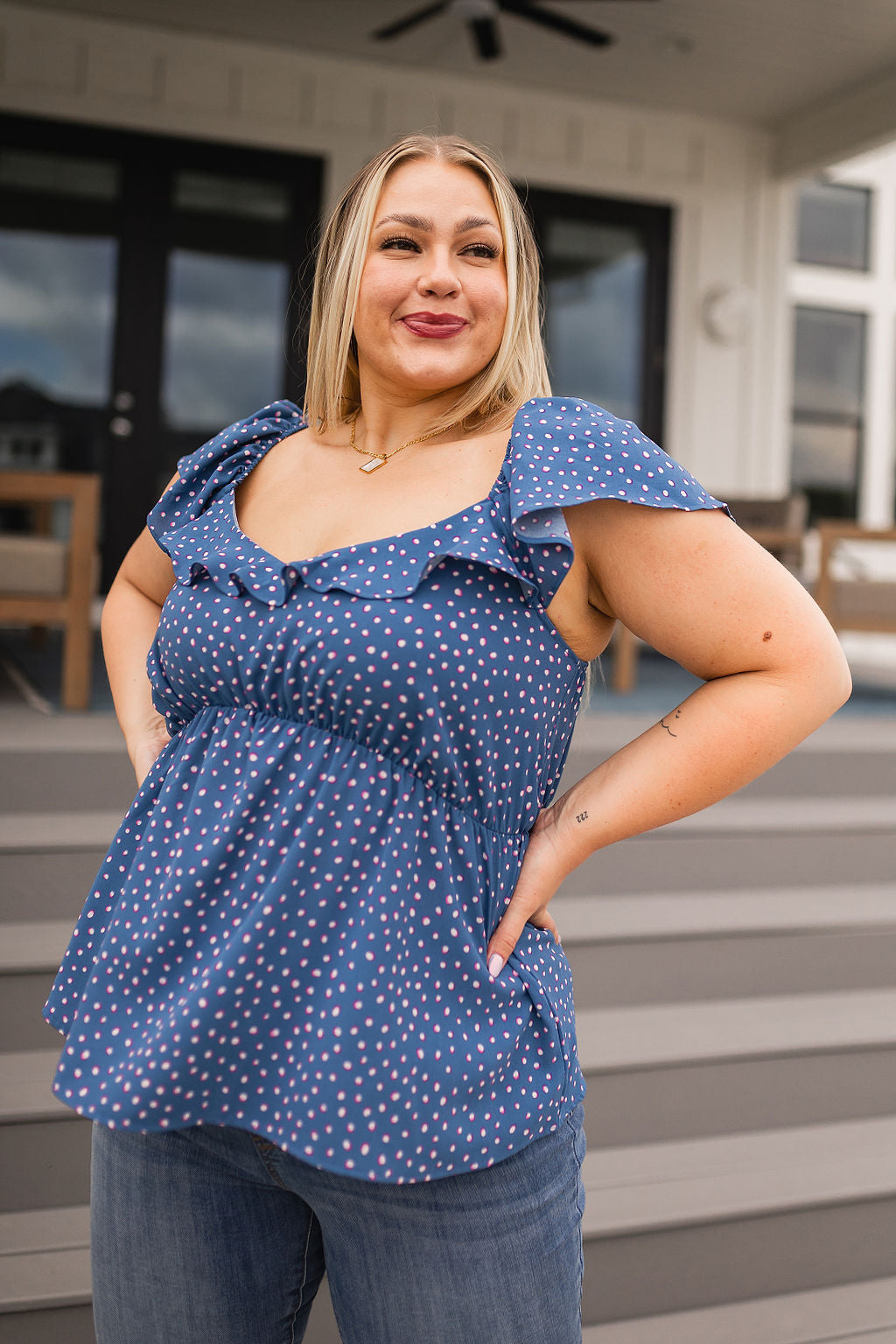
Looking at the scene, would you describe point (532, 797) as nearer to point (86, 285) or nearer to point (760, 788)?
point (760, 788)

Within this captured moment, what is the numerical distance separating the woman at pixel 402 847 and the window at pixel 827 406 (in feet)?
23.9

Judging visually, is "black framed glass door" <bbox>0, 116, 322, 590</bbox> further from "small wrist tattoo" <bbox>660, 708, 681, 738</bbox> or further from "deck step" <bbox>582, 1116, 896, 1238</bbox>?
"small wrist tattoo" <bbox>660, 708, 681, 738</bbox>

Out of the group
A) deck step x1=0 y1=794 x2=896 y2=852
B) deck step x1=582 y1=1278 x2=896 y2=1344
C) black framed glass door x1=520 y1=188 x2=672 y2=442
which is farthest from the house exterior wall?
deck step x1=582 y1=1278 x2=896 y2=1344

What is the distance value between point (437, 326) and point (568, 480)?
0.22 m

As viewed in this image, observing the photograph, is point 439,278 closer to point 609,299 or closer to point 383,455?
point 383,455

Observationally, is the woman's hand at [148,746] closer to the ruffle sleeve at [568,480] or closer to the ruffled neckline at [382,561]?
the ruffled neckline at [382,561]

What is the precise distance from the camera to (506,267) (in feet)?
3.22

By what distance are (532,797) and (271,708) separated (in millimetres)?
221

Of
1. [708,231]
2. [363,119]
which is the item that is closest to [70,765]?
[363,119]

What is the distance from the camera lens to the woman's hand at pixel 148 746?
109 centimetres

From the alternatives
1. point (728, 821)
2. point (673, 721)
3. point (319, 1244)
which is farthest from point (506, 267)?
point (728, 821)

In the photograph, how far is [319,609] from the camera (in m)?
0.84

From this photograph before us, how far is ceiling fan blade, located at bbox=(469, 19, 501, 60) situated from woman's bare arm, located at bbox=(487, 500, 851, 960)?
515cm

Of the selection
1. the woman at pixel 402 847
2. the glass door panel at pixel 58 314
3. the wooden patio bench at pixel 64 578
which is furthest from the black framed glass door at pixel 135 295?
the woman at pixel 402 847
